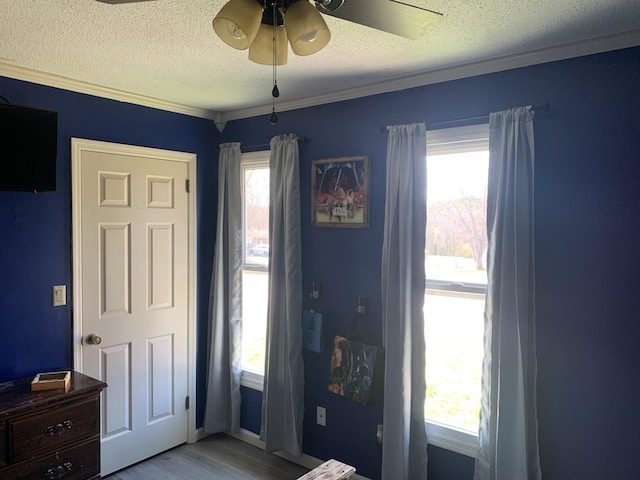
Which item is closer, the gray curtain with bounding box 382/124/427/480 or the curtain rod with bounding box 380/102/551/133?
the curtain rod with bounding box 380/102/551/133

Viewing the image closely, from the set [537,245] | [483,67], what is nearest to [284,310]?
[537,245]

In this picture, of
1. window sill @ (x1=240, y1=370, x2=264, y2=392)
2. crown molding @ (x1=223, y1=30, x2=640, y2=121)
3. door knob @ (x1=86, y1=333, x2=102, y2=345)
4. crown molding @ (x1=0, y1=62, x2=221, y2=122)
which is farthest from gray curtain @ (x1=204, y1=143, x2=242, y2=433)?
door knob @ (x1=86, y1=333, x2=102, y2=345)

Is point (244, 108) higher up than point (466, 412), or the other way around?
point (244, 108)

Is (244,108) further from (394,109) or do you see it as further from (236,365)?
(236,365)

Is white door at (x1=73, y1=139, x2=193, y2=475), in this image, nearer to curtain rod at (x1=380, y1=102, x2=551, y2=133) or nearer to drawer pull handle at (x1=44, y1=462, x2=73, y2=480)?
drawer pull handle at (x1=44, y1=462, x2=73, y2=480)

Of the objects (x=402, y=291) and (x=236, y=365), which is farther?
(x=236, y=365)

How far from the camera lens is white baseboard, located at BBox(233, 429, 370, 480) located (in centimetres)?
318

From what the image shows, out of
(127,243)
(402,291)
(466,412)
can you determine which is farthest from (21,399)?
(466,412)

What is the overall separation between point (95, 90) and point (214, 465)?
2.59 meters

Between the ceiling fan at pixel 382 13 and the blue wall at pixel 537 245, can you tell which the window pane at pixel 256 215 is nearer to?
the blue wall at pixel 537 245

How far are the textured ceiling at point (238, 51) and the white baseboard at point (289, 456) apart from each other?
2425 millimetres

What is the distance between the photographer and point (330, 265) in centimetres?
308

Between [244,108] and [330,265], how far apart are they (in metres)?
1.38

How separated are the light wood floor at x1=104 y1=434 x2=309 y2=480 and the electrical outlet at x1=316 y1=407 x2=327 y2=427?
13.8 inches
